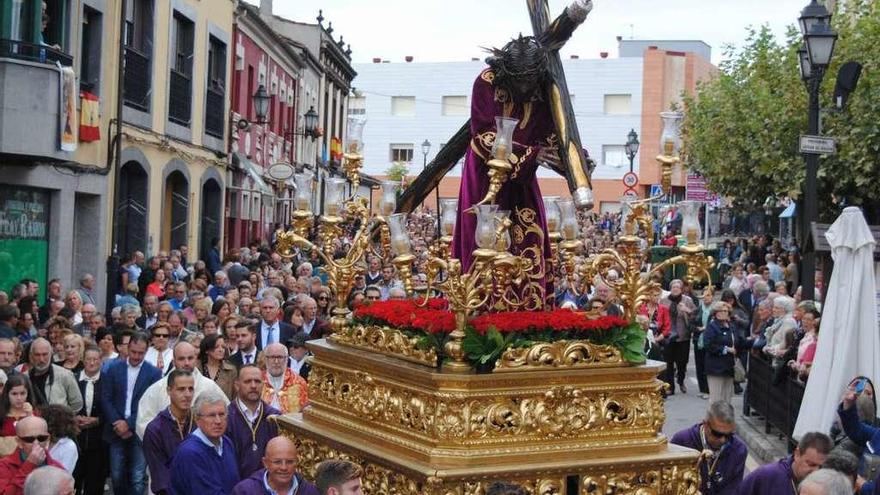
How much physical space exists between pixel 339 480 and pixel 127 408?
214 inches

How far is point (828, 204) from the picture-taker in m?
31.9

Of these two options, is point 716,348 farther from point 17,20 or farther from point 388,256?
point 17,20

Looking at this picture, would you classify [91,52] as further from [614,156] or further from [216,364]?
[614,156]

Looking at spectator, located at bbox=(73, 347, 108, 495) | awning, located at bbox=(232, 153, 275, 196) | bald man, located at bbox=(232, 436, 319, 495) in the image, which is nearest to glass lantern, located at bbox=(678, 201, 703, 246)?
bald man, located at bbox=(232, 436, 319, 495)

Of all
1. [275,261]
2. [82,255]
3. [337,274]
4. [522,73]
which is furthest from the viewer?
[275,261]

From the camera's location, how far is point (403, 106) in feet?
227

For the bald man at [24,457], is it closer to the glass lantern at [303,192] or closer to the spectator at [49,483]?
the spectator at [49,483]

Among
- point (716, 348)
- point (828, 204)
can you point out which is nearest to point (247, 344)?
point (716, 348)

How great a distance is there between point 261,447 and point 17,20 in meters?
12.3

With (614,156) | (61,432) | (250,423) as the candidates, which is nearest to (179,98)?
(61,432)

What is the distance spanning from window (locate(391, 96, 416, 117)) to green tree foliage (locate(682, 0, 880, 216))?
81.4 ft

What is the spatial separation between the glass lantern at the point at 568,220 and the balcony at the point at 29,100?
1284 cm

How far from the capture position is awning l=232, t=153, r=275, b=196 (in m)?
33.1

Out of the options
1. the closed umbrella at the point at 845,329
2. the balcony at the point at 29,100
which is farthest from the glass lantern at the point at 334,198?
the balcony at the point at 29,100
